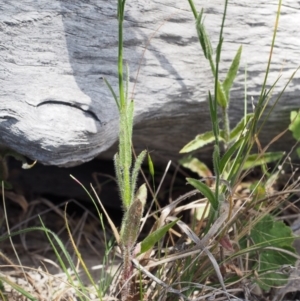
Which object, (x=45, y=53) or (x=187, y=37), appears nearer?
(x=45, y=53)

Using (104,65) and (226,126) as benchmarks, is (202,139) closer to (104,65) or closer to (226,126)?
(226,126)

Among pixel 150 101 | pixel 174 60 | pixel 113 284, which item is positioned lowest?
pixel 113 284

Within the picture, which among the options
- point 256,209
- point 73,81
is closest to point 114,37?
point 73,81

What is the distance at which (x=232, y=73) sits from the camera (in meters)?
1.81

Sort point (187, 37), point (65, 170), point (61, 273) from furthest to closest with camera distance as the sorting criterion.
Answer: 1. point (65, 170)
2. point (61, 273)
3. point (187, 37)

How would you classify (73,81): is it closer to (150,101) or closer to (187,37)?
(150,101)

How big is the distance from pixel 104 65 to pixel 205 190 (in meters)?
0.54

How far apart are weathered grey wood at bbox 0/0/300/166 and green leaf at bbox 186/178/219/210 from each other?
0.35 meters

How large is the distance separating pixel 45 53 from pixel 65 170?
2.66 feet

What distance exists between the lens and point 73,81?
5.62 ft

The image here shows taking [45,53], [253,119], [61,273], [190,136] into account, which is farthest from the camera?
[190,136]

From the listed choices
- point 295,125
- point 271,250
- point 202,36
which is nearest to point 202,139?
point 295,125

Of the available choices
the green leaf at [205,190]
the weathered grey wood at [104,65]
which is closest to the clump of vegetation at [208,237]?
the green leaf at [205,190]

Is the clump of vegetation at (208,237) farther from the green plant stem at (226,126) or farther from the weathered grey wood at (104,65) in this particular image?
the weathered grey wood at (104,65)
